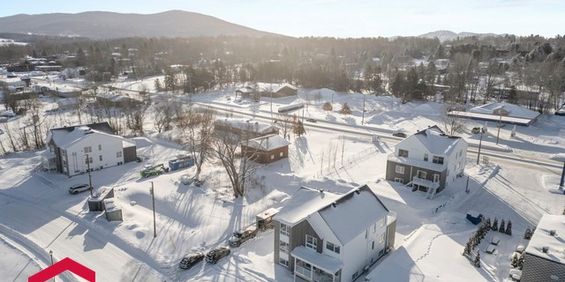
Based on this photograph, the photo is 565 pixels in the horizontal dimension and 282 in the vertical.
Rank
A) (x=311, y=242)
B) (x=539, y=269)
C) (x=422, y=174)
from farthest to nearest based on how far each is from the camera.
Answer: (x=422, y=174)
(x=311, y=242)
(x=539, y=269)

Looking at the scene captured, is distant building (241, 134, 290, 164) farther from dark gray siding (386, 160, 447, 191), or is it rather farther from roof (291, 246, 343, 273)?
roof (291, 246, 343, 273)

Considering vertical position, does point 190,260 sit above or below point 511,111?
below

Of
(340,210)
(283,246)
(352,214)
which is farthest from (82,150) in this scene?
(352,214)

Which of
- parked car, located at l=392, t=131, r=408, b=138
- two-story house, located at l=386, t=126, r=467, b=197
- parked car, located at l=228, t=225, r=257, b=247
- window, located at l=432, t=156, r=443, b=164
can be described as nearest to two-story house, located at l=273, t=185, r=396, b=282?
parked car, located at l=228, t=225, r=257, b=247

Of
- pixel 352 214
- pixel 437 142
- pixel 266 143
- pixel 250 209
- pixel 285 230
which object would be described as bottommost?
pixel 250 209

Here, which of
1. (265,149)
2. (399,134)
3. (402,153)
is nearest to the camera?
(402,153)

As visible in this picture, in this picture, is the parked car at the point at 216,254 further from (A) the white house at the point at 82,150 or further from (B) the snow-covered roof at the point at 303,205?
(A) the white house at the point at 82,150

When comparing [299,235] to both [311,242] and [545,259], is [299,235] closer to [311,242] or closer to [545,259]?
[311,242]
